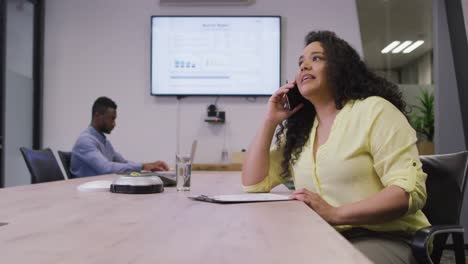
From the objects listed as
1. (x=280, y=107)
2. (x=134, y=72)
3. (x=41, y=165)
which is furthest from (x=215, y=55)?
(x=280, y=107)

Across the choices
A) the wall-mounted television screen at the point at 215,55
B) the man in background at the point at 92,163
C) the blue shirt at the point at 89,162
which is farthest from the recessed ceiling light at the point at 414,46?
the blue shirt at the point at 89,162

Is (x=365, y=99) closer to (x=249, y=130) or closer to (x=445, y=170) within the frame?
(x=445, y=170)

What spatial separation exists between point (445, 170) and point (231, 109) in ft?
11.0

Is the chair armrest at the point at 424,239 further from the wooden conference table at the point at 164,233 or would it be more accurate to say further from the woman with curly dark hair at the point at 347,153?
the wooden conference table at the point at 164,233

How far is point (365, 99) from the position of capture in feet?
5.50

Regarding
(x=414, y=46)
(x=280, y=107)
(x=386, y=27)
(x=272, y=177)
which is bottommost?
(x=272, y=177)

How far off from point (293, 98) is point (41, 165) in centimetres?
147

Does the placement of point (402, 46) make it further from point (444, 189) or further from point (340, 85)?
point (444, 189)

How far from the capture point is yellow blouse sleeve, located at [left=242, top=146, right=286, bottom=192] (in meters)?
1.80

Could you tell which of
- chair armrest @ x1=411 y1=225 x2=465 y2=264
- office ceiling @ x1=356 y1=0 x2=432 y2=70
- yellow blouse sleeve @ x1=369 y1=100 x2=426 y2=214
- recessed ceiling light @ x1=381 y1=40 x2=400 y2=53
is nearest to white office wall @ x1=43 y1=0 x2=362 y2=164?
office ceiling @ x1=356 y1=0 x2=432 y2=70

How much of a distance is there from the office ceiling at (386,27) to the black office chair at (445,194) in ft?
10.9

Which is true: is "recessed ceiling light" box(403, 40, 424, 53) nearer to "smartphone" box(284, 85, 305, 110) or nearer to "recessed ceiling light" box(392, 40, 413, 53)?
"recessed ceiling light" box(392, 40, 413, 53)

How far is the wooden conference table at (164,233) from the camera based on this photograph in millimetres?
676

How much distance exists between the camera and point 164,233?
0.85m
